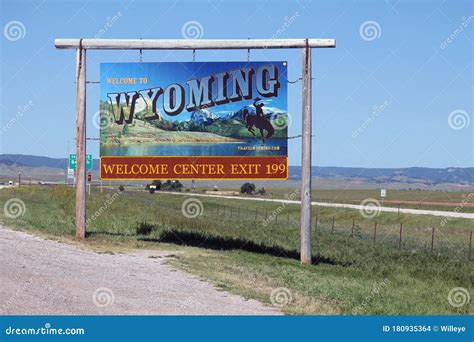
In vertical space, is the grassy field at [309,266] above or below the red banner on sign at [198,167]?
below

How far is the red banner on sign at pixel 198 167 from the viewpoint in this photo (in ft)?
74.6

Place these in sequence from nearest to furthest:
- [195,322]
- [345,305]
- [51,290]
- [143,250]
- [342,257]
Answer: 1. [195,322]
2. [51,290]
3. [345,305]
4. [143,250]
5. [342,257]

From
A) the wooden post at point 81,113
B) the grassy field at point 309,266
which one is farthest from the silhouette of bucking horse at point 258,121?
the wooden post at point 81,113

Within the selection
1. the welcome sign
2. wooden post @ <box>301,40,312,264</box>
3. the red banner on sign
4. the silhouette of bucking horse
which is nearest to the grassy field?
wooden post @ <box>301,40,312,264</box>

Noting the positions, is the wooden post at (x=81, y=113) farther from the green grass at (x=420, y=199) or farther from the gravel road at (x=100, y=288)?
the green grass at (x=420, y=199)

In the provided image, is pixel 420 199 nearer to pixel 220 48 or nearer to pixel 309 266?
pixel 309 266

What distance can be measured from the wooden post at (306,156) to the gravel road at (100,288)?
15.5 ft

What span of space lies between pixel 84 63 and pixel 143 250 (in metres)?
5.69

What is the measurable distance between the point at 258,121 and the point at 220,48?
103 inches

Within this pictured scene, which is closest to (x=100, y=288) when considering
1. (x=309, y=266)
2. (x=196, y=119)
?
(x=309, y=266)

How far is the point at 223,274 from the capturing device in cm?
1681

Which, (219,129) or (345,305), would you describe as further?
(219,129)

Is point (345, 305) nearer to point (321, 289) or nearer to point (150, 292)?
point (321, 289)

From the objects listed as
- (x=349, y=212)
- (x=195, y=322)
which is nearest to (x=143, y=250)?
(x=195, y=322)
